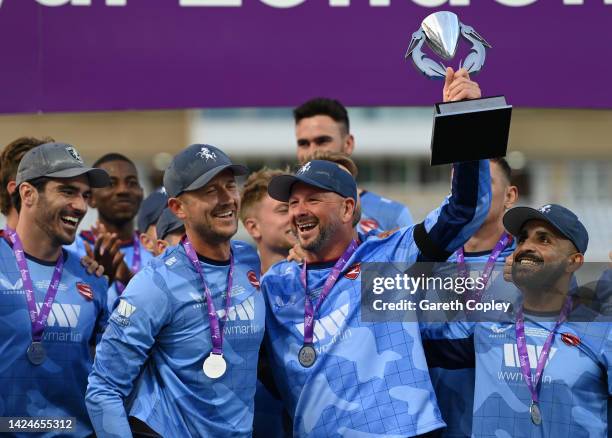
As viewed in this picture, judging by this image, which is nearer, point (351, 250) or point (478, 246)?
point (351, 250)

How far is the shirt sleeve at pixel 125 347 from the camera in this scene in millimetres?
4789

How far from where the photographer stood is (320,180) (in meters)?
5.19

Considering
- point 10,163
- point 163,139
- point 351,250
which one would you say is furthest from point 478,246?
point 163,139

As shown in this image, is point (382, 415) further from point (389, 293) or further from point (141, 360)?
point (141, 360)

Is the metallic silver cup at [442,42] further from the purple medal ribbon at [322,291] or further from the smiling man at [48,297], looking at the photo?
the smiling man at [48,297]

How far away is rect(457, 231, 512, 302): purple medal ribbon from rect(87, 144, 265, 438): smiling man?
0.96 m

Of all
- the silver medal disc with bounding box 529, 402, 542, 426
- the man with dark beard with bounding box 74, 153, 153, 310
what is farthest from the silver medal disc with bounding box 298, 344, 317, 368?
the man with dark beard with bounding box 74, 153, 153, 310

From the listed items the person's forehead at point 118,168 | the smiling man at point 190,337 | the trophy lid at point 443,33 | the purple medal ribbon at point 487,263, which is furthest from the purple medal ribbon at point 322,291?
the person's forehead at point 118,168

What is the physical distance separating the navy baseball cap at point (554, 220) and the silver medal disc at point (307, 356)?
1.06 metres

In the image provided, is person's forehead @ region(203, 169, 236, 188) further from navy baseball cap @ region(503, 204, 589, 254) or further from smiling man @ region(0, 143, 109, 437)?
navy baseball cap @ region(503, 204, 589, 254)

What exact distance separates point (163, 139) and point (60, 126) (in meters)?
13.1

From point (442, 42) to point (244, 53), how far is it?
1.95 m

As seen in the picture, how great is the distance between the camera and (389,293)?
502 cm

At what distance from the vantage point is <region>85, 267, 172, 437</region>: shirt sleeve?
4.79m
